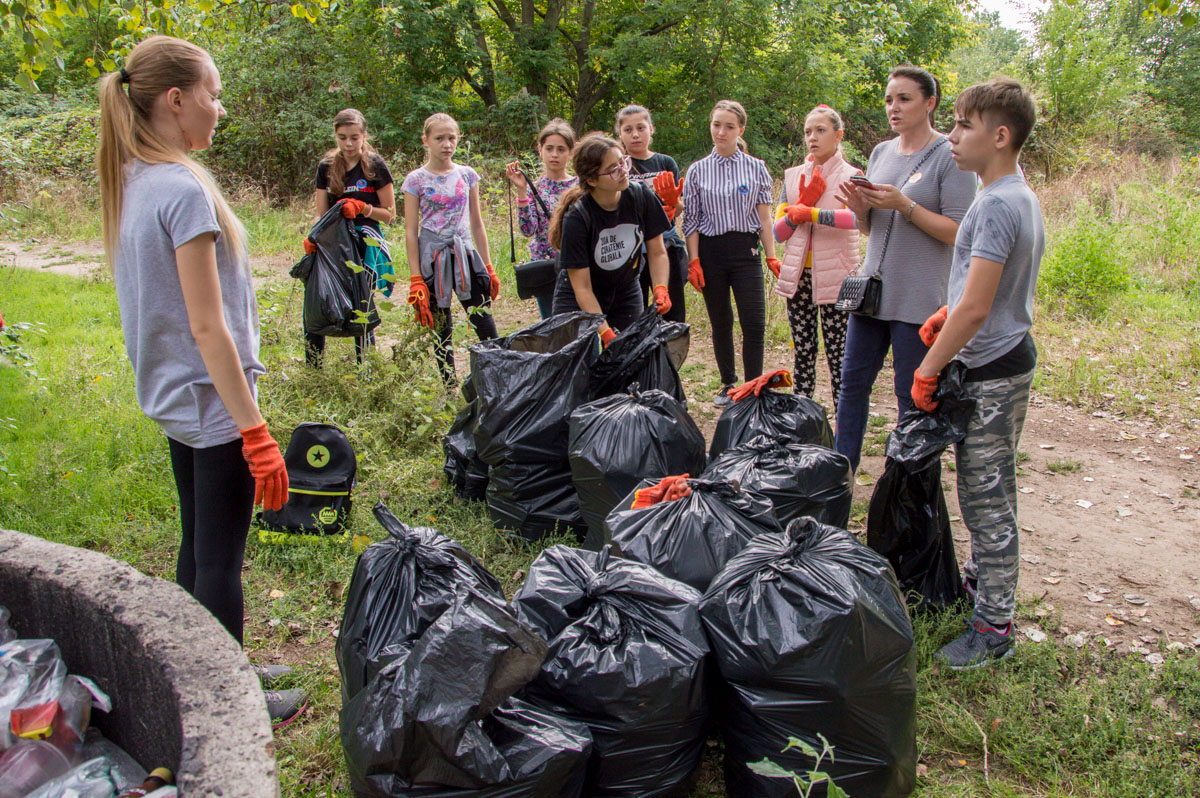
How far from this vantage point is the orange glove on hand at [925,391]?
2.39m

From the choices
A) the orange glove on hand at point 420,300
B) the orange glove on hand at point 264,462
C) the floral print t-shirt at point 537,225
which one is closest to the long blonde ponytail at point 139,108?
the orange glove on hand at point 264,462

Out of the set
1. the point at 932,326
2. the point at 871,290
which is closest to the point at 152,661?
the point at 932,326

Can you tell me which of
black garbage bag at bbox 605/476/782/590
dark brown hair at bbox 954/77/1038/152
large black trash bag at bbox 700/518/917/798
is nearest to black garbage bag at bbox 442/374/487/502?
black garbage bag at bbox 605/476/782/590

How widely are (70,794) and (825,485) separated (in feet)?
6.97

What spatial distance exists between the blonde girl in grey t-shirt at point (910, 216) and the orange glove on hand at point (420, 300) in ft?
7.99

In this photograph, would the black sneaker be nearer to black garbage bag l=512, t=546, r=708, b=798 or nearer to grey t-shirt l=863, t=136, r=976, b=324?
black garbage bag l=512, t=546, r=708, b=798

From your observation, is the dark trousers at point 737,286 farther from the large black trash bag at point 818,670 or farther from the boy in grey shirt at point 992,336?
the large black trash bag at point 818,670

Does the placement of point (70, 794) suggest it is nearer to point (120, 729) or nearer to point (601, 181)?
point (120, 729)

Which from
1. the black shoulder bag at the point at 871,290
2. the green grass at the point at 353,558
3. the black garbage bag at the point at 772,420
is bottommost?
the green grass at the point at 353,558

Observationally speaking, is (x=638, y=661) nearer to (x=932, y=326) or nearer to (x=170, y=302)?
(x=170, y=302)

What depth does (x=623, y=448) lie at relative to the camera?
288cm

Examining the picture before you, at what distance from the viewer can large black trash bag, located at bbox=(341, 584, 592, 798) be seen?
1630mm

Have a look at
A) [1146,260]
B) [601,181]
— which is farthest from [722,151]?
[1146,260]

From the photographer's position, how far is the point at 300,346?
222 inches
